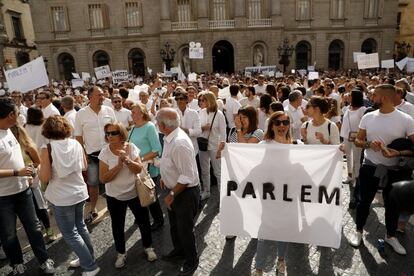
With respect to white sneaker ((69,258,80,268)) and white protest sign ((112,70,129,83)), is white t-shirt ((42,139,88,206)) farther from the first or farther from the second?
white protest sign ((112,70,129,83))

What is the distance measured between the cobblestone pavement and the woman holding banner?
27cm

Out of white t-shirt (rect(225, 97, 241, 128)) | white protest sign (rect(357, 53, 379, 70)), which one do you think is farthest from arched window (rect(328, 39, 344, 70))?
white t-shirt (rect(225, 97, 241, 128))

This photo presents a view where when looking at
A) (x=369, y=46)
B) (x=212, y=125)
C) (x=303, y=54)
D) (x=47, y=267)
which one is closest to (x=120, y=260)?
(x=47, y=267)

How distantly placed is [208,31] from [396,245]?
98.5ft

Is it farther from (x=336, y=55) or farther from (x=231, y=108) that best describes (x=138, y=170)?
(x=336, y=55)

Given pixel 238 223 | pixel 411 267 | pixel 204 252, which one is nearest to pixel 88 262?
pixel 204 252

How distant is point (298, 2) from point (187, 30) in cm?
1175

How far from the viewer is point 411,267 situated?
136 inches

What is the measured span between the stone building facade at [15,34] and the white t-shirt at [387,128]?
36.5 meters

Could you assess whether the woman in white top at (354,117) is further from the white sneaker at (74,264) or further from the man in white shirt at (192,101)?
the white sneaker at (74,264)

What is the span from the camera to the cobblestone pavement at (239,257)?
3.53 m

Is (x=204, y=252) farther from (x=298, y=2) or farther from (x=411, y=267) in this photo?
(x=298, y=2)

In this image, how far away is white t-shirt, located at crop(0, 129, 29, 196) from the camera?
323 cm

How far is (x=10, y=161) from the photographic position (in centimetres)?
328
